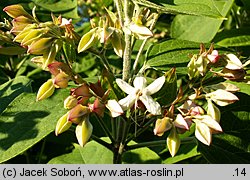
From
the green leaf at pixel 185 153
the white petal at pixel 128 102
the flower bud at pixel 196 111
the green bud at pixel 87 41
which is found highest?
the green bud at pixel 87 41

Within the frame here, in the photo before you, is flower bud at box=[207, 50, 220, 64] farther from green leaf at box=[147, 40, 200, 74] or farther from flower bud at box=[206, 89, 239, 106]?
green leaf at box=[147, 40, 200, 74]

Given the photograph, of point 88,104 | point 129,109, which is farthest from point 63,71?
point 129,109

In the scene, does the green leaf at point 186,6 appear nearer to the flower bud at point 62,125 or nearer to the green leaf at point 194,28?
the flower bud at point 62,125

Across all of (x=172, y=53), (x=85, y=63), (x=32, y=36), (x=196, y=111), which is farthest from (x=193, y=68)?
(x=85, y=63)

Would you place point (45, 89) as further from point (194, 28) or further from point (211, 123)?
point (194, 28)

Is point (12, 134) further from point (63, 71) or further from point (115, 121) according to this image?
point (115, 121)

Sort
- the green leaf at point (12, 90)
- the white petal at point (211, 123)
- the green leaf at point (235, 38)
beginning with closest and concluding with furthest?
the white petal at point (211, 123), the green leaf at point (12, 90), the green leaf at point (235, 38)

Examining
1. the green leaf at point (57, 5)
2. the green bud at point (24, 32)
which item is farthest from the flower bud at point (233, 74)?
the green leaf at point (57, 5)
